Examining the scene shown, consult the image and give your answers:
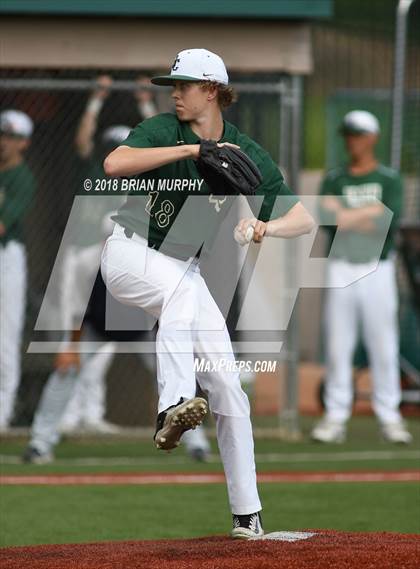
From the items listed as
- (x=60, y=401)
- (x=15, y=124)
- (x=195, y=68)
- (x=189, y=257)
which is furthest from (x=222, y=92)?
(x=15, y=124)

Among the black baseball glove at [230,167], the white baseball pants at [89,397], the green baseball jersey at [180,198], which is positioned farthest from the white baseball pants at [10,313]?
the black baseball glove at [230,167]

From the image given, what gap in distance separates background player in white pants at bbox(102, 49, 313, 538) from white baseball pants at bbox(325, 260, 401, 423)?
5.17 metres

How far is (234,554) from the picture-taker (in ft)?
18.6

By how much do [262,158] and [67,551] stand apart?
2.05 m

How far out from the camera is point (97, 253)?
11492mm

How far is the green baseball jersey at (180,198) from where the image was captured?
647cm

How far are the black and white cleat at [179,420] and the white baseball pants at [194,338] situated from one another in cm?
29

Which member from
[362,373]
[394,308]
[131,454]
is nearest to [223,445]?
[131,454]

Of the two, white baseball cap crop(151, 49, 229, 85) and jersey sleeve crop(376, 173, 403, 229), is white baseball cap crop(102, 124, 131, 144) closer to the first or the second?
jersey sleeve crop(376, 173, 403, 229)

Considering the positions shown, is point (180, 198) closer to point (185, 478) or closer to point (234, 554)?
point (234, 554)

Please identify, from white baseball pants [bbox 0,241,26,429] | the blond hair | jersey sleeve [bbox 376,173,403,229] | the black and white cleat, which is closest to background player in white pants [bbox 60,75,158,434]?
white baseball pants [bbox 0,241,26,429]

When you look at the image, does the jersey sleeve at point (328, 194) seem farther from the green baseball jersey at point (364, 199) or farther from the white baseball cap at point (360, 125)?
the white baseball cap at point (360, 125)

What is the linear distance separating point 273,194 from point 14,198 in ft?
16.5

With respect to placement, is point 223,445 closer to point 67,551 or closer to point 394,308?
point 67,551
